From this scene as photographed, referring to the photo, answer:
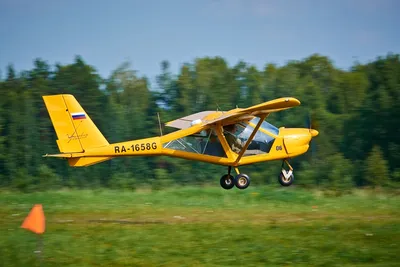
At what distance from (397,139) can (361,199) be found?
2687 cm

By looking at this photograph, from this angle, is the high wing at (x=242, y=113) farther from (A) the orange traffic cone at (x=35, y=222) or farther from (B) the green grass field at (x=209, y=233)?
(A) the orange traffic cone at (x=35, y=222)

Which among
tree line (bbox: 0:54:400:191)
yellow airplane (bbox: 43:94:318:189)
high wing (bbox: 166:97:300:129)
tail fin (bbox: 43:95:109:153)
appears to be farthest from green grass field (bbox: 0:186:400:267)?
tree line (bbox: 0:54:400:191)

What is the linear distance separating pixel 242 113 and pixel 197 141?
190 centimetres

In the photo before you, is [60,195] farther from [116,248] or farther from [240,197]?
[116,248]

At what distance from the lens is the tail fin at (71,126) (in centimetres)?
1919

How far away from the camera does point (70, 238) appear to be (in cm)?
1495

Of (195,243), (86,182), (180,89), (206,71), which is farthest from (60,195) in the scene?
(206,71)

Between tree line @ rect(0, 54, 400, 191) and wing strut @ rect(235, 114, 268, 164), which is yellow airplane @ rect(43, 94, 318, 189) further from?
tree line @ rect(0, 54, 400, 191)

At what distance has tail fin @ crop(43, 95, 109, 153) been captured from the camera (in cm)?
1919

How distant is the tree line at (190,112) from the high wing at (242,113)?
660 inches

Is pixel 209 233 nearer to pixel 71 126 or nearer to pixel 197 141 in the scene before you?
pixel 197 141

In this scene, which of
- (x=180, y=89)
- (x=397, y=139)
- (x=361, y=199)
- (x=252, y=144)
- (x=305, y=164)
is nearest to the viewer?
(x=252, y=144)

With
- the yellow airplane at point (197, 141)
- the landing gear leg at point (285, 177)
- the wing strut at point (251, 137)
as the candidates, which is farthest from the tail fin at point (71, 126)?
the landing gear leg at point (285, 177)

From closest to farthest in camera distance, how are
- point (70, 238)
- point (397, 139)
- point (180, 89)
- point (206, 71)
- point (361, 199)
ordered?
point (70, 238), point (361, 199), point (397, 139), point (180, 89), point (206, 71)
